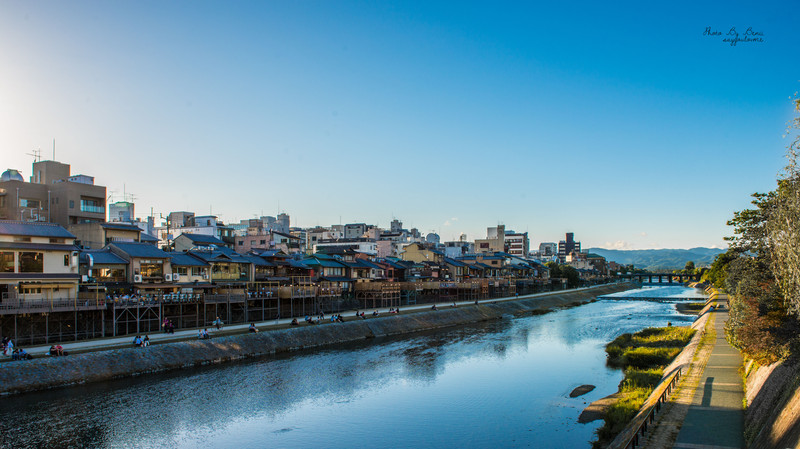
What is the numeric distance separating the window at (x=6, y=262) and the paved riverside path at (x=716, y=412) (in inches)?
1763

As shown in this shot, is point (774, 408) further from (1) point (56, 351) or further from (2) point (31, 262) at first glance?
(2) point (31, 262)

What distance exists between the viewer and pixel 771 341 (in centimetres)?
2025

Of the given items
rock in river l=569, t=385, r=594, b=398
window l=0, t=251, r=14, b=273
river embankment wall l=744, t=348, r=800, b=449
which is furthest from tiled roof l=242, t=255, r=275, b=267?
river embankment wall l=744, t=348, r=800, b=449

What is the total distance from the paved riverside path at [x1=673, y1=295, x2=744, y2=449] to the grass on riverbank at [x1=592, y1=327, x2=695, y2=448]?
3.02 m

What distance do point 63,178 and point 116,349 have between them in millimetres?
41193

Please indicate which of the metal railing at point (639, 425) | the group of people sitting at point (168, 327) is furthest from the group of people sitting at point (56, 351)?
the metal railing at point (639, 425)

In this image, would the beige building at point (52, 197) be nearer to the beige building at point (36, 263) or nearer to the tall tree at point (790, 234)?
the beige building at point (36, 263)

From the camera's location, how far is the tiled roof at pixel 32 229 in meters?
39.4

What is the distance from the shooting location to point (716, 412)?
19781 millimetres

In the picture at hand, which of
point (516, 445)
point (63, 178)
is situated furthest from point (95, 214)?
point (516, 445)

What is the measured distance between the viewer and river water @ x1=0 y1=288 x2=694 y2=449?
24.0 m

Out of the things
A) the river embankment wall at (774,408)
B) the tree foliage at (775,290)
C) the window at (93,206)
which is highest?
the window at (93,206)

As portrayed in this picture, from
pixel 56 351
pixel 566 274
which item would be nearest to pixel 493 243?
pixel 566 274

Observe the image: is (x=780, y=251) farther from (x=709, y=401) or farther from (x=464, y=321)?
(x=464, y=321)
